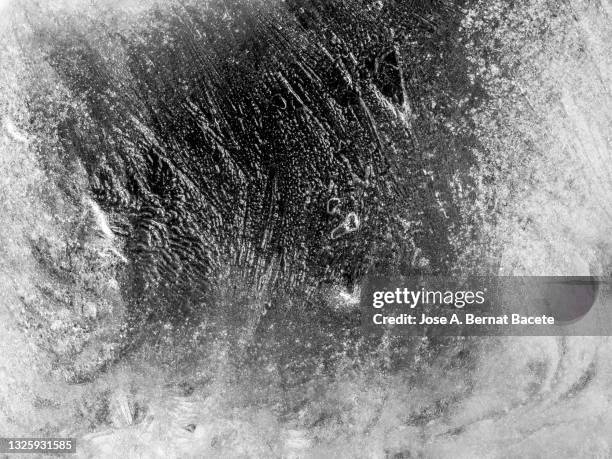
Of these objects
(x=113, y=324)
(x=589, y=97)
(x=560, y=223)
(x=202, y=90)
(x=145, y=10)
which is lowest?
(x=113, y=324)

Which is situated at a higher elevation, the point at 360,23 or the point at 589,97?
the point at 360,23

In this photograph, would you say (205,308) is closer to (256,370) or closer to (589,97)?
(256,370)

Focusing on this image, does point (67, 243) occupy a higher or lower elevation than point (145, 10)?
lower

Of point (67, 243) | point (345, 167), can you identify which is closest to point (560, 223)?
point (345, 167)

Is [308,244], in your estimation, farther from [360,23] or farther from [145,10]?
[145,10]

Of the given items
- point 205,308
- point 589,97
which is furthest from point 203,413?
point 589,97

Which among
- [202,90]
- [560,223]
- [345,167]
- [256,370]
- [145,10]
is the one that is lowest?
[256,370]
